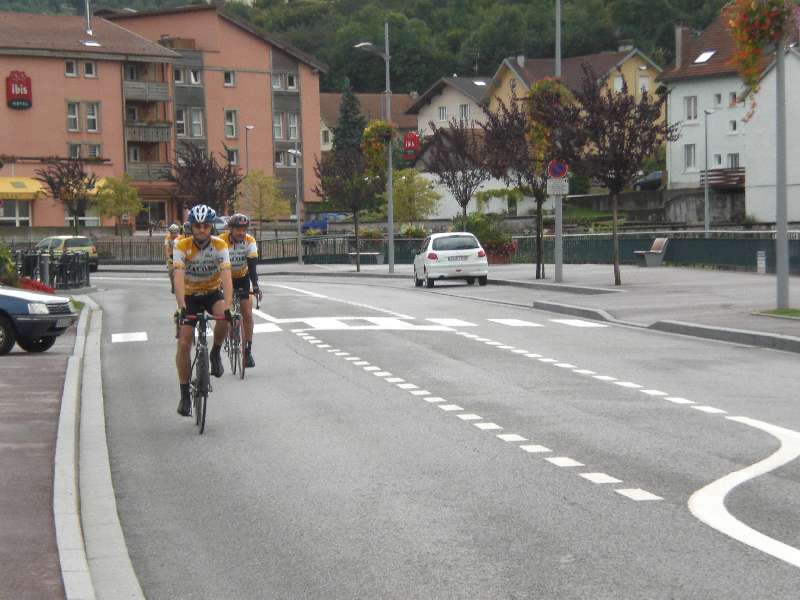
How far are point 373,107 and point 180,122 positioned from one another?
53.8m

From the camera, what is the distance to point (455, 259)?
41969 millimetres

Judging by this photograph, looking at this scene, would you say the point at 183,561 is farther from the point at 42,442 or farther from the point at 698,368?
the point at 698,368

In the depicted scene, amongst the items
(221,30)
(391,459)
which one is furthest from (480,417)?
(221,30)

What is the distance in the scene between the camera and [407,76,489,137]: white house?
410 feet

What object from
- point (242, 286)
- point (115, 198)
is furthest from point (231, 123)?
point (242, 286)

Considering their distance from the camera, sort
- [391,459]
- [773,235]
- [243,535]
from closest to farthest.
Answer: [243,535] < [391,459] < [773,235]

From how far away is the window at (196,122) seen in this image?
4033 inches

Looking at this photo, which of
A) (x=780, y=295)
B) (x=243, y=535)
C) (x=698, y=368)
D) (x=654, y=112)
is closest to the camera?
(x=243, y=535)

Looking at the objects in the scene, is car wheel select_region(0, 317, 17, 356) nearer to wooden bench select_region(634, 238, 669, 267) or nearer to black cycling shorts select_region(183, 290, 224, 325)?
black cycling shorts select_region(183, 290, 224, 325)

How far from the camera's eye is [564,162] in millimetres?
38250

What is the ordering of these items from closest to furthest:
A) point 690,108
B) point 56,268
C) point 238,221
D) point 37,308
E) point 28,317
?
point 238,221
point 28,317
point 37,308
point 56,268
point 690,108

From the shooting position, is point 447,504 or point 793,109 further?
point 793,109

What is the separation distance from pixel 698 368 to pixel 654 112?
19608 millimetres

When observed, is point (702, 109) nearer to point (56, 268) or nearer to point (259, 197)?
point (259, 197)
